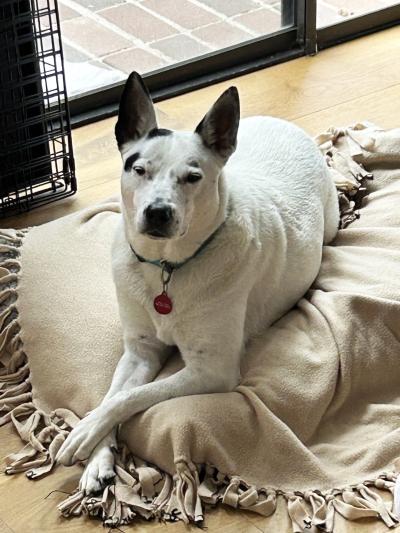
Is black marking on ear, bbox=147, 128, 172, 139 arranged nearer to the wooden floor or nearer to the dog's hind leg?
the dog's hind leg

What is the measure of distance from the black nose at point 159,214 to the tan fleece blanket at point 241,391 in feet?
1.41

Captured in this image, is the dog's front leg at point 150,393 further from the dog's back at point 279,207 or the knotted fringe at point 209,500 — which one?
the dog's back at point 279,207

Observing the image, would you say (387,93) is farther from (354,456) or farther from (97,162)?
(354,456)

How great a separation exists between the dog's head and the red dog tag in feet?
0.58

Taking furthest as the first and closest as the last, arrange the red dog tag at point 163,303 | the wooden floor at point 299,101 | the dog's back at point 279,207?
1. the wooden floor at point 299,101
2. the dog's back at point 279,207
3. the red dog tag at point 163,303

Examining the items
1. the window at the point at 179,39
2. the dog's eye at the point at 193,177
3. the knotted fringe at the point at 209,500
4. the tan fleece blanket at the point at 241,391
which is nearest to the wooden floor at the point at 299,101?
the window at the point at 179,39

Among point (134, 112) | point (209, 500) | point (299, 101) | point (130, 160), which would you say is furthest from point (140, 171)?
point (299, 101)

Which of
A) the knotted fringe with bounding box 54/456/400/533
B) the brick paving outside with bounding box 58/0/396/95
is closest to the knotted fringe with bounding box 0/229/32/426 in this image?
the knotted fringe with bounding box 54/456/400/533

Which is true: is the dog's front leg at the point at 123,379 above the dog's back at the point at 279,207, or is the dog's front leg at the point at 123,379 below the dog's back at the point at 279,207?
below

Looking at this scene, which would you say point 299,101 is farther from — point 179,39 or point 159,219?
point 159,219

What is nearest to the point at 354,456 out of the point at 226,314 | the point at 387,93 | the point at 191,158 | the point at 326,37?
the point at 226,314

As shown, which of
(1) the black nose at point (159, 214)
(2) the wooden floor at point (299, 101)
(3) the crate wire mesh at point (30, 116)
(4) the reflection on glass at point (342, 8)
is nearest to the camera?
(1) the black nose at point (159, 214)

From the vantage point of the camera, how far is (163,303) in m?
2.45

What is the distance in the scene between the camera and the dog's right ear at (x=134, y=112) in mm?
2336
